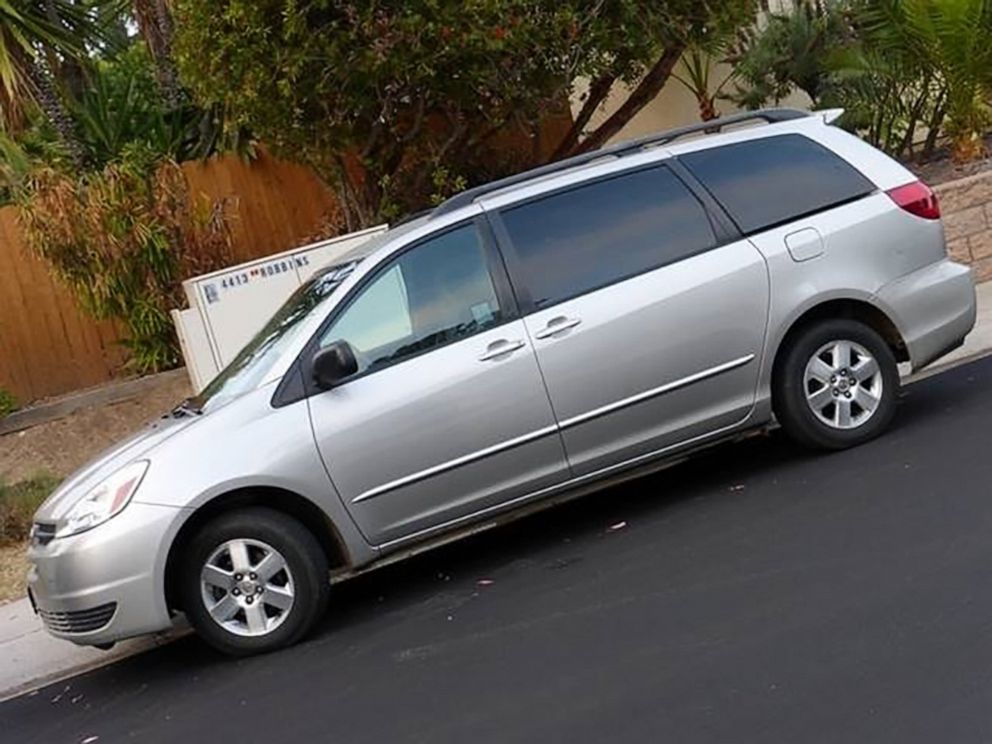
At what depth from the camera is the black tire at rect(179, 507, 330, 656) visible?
Result: 20.9ft

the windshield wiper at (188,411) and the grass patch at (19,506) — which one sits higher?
the windshield wiper at (188,411)

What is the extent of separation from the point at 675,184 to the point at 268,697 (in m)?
3.40

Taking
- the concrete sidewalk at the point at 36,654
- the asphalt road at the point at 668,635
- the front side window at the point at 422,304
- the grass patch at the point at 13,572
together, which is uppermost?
the front side window at the point at 422,304

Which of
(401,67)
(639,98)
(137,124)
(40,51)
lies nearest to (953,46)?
(639,98)

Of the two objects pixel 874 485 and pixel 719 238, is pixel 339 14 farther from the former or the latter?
pixel 874 485

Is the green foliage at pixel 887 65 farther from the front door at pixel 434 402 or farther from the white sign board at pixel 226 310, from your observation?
the front door at pixel 434 402

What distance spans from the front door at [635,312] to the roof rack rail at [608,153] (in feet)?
0.69

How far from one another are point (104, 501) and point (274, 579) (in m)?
0.82

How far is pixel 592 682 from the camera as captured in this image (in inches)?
203

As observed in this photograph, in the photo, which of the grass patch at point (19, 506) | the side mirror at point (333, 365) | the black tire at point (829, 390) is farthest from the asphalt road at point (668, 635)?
the grass patch at point (19, 506)

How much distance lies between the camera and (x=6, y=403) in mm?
11688

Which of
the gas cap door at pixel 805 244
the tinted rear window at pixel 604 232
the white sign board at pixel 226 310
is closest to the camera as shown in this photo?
the tinted rear window at pixel 604 232

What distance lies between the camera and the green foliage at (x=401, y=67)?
10.4 m

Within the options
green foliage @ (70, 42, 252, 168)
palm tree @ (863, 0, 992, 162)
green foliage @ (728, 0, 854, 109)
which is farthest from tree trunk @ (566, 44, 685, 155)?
green foliage @ (70, 42, 252, 168)
